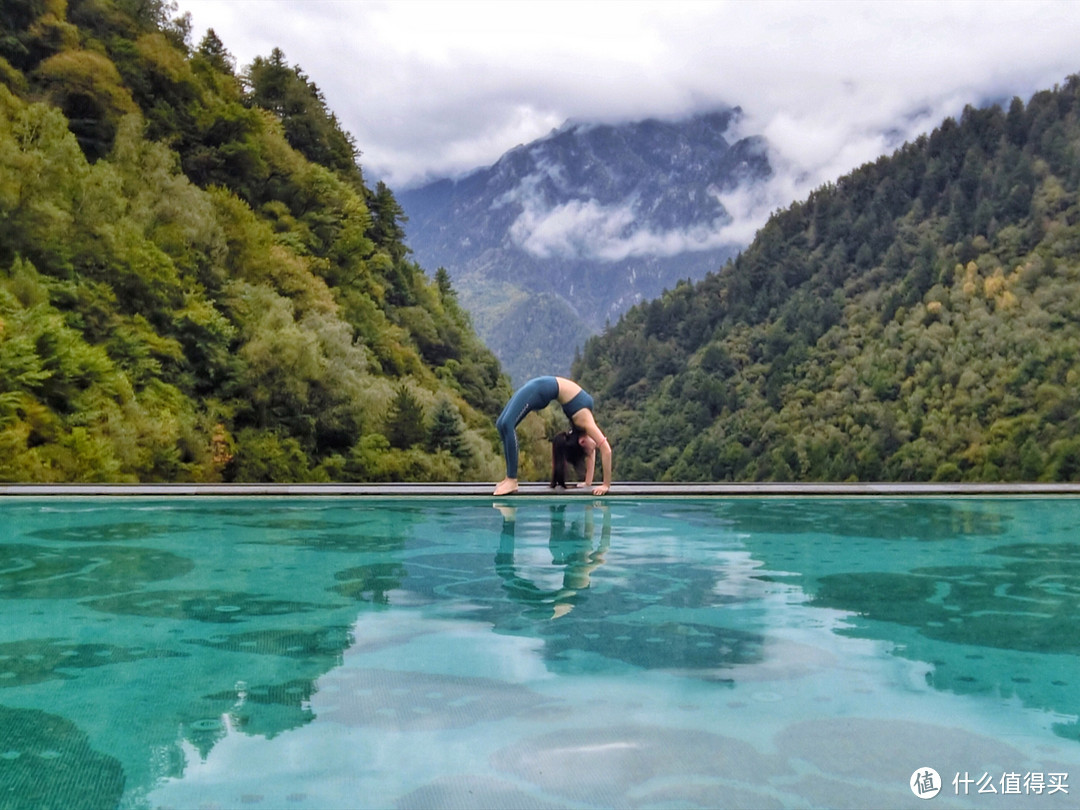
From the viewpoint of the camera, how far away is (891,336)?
84.3 meters

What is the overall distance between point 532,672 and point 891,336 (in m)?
86.1

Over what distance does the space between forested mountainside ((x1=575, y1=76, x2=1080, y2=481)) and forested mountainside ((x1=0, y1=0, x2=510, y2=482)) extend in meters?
42.2

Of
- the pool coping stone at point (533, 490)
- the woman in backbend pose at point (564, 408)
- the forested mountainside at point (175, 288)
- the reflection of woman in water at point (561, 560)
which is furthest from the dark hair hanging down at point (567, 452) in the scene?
the forested mountainside at point (175, 288)

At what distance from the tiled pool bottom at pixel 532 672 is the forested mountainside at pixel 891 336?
180 ft

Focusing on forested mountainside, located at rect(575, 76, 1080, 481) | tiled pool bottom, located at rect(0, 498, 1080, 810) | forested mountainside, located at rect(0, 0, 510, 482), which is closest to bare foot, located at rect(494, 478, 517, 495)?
tiled pool bottom, located at rect(0, 498, 1080, 810)

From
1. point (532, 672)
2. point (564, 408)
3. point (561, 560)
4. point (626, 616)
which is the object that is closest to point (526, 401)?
point (564, 408)

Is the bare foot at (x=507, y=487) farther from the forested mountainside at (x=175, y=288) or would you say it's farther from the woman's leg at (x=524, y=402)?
the forested mountainside at (x=175, y=288)

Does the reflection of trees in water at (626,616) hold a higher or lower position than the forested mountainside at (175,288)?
lower

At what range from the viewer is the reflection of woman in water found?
16.8 feet

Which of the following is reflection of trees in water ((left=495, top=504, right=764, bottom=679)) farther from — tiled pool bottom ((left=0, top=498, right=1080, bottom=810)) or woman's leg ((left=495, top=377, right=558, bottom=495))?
woman's leg ((left=495, top=377, right=558, bottom=495))

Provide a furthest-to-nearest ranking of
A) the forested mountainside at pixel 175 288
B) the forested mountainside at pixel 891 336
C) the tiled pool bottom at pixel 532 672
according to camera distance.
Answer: the forested mountainside at pixel 891 336 → the forested mountainside at pixel 175 288 → the tiled pool bottom at pixel 532 672

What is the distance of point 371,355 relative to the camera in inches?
1143

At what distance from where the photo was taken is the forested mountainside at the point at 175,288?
58.6ft

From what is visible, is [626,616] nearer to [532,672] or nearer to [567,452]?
[532,672]
